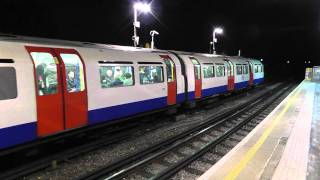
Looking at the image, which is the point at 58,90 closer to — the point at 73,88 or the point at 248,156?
the point at 73,88

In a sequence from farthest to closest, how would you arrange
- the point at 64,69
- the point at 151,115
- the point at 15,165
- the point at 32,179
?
1. the point at 151,115
2. the point at 64,69
3. the point at 15,165
4. the point at 32,179

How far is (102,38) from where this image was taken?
8519cm

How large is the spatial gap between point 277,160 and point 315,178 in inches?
51.5

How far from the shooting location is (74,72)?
973cm

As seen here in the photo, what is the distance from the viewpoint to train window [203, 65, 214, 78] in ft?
61.6

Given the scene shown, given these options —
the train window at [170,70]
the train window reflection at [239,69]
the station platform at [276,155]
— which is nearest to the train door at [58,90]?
the station platform at [276,155]

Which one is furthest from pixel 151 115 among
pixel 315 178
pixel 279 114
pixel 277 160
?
pixel 315 178

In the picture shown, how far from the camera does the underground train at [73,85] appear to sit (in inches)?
313

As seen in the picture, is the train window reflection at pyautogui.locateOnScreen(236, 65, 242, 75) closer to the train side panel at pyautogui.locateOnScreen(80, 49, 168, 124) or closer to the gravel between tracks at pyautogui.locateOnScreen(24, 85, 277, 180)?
the gravel between tracks at pyautogui.locateOnScreen(24, 85, 277, 180)

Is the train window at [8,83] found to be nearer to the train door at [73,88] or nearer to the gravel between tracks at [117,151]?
the train door at [73,88]

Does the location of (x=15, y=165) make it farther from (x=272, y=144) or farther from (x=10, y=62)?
(x=272, y=144)

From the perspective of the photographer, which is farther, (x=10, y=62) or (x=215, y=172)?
(x=10, y=62)

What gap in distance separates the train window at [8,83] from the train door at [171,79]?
25.4 feet

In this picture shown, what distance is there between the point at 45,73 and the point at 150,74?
532 centimetres
